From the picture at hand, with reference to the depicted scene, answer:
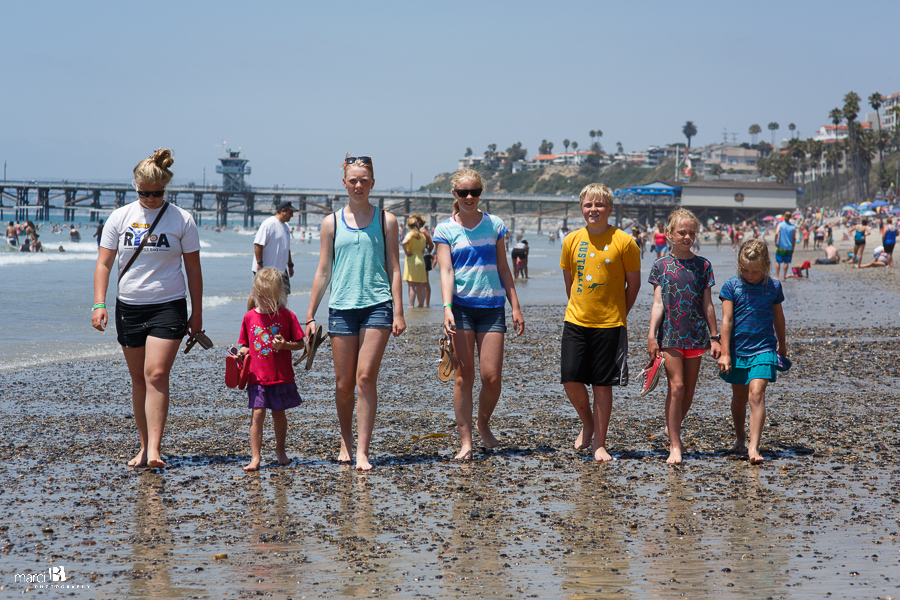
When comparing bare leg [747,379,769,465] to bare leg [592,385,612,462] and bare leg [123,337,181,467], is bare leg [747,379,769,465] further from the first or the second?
bare leg [123,337,181,467]

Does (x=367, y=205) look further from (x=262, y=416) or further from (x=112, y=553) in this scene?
(x=112, y=553)

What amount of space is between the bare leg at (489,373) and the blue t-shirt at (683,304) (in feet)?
3.03

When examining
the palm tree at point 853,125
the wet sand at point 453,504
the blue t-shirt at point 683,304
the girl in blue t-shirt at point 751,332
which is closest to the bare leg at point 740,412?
the girl in blue t-shirt at point 751,332

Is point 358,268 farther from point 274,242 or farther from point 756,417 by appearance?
point 274,242

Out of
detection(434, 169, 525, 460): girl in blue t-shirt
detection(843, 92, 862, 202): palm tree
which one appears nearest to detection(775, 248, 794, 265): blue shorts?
detection(434, 169, 525, 460): girl in blue t-shirt

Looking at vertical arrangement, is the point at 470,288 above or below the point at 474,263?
below

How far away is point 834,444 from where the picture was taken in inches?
200

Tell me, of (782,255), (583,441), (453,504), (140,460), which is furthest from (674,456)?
(782,255)

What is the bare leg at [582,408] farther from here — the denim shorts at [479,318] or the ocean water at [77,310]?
the ocean water at [77,310]

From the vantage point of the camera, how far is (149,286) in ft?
15.1

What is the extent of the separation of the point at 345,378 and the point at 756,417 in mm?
2300

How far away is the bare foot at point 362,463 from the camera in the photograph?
459 centimetres

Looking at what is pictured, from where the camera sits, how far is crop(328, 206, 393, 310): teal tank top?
466 cm

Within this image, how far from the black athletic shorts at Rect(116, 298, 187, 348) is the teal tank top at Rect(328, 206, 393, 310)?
0.87 m
